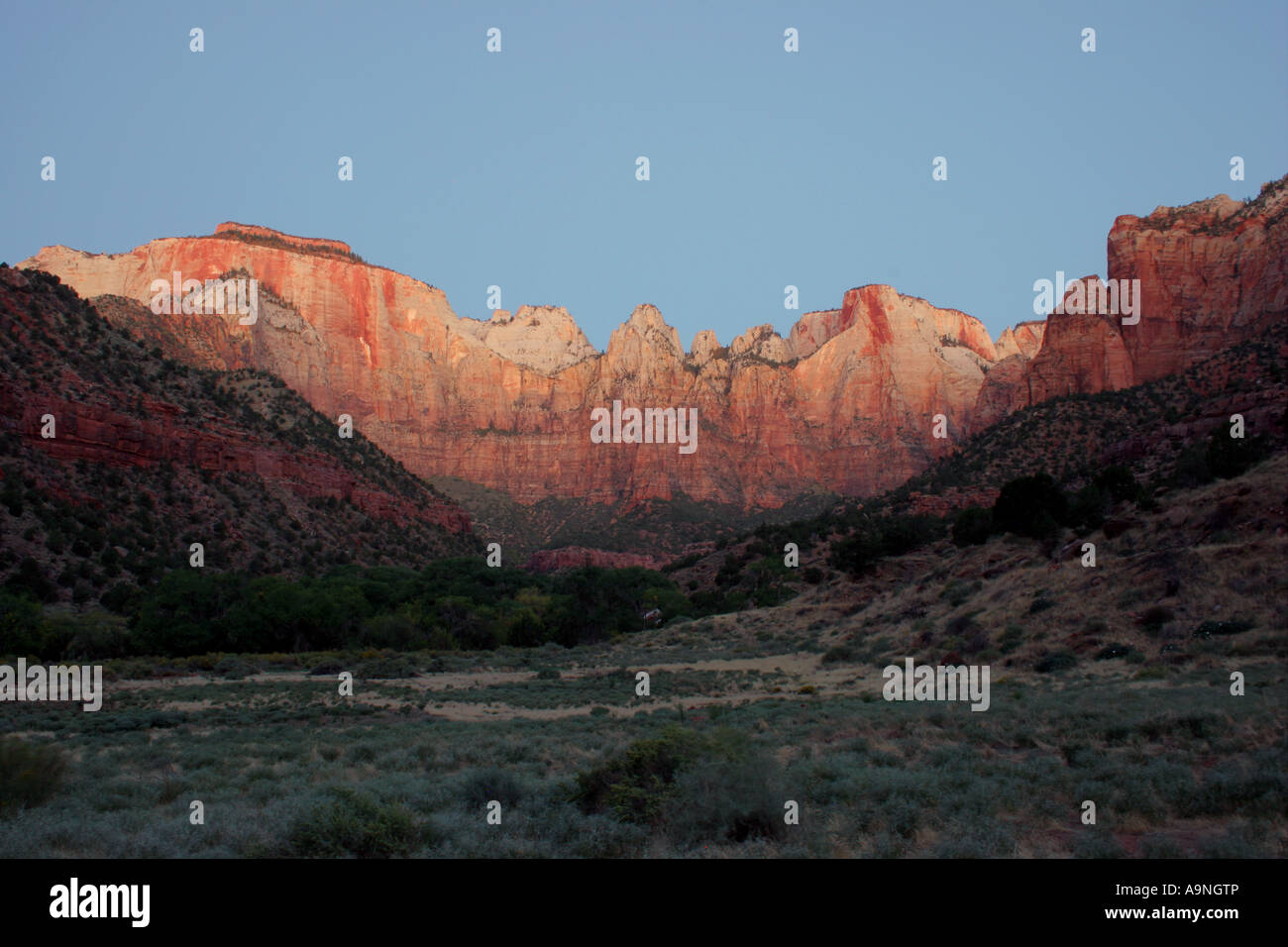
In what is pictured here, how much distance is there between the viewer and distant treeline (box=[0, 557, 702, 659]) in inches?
1339

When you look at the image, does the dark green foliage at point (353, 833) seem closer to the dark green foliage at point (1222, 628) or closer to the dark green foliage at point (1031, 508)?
the dark green foliage at point (1222, 628)

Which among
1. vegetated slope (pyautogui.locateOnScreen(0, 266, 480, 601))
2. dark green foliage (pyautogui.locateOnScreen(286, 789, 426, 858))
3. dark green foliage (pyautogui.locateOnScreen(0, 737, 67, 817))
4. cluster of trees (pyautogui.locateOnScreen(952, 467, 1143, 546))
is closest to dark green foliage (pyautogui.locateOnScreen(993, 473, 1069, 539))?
cluster of trees (pyautogui.locateOnScreen(952, 467, 1143, 546))

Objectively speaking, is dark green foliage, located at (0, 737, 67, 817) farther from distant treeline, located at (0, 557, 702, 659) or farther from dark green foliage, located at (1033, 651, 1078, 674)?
distant treeline, located at (0, 557, 702, 659)

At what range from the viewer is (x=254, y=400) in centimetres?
6681

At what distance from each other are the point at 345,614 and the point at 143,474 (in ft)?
57.9

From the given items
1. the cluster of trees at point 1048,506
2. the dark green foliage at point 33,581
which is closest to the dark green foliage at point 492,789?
the cluster of trees at point 1048,506

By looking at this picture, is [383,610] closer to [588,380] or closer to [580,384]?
[588,380]

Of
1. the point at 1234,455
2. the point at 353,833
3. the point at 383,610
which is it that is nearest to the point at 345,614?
the point at 383,610

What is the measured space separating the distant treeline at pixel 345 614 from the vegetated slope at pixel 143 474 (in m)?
3.27

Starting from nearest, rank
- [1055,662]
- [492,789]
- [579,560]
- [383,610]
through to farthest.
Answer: [492,789] → [1055,662] → [383,610] → [579,560]

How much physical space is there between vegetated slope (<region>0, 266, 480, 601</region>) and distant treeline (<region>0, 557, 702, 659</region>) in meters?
3.27

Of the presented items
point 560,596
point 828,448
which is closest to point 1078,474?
point 560,596

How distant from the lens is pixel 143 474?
1917 inches
